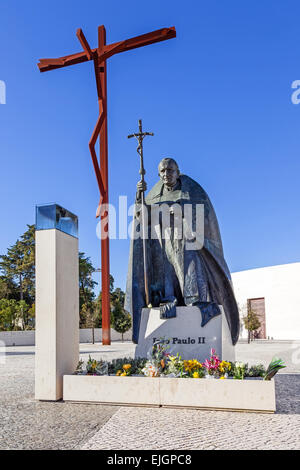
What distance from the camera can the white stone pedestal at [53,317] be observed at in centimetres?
557

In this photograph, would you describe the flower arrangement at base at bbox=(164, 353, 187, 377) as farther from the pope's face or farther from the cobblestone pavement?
the pope's face

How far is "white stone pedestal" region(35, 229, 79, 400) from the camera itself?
18.3 feet

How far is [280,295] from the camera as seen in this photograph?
35.5 metres

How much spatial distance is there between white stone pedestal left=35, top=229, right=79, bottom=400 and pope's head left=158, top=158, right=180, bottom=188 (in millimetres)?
2033

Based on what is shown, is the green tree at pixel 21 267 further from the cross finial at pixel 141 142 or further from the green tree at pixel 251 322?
the cross finial at pixel 141 142

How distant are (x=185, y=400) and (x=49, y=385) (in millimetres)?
1737

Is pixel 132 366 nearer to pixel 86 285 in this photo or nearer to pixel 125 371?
pixel 125 371

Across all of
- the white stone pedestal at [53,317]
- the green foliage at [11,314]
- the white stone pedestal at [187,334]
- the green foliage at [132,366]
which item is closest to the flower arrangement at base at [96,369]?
the green foliage at [132,366]

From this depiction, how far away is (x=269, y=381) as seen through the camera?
4566mm

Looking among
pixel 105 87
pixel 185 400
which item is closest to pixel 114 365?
pixel 185 400

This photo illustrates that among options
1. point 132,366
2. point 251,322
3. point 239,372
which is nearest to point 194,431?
point 239,372

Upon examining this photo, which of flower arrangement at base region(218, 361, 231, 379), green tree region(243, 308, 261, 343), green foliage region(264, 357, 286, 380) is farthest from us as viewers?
green tree region(243, 308, 261, 343)

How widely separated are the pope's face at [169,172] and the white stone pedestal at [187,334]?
6.74ft

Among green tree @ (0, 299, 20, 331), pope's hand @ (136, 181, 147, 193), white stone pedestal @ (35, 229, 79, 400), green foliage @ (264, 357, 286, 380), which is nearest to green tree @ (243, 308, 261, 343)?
Answer: green tree @ (0, 299, 20, 331)
